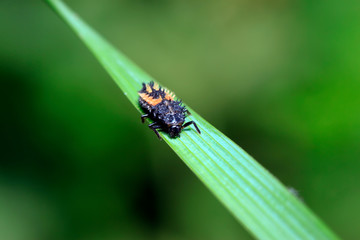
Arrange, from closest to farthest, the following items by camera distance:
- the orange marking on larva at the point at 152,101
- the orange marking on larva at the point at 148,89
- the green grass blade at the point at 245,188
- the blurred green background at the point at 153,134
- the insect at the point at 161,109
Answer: the green grass blade at the point at 245,188 → the insect at the point at 161,109 → the orange marking on larva at the point at 152,101 → the orange marking on larva at the point at 148,89 → the blurred green background at the point at 153,134

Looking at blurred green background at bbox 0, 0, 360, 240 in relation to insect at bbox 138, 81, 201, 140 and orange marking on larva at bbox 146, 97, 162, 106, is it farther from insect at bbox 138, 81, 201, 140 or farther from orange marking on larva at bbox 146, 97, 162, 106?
orange marking on larva at bbox 146, 97, 162, 106

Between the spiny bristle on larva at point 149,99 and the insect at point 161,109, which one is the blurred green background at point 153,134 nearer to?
the insect at point 161,109

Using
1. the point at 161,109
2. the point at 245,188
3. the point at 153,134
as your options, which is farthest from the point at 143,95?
the point at 245,188

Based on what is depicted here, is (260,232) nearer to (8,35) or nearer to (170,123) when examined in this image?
(170,123)

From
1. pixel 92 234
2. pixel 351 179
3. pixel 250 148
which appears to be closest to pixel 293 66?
pixel 250 148

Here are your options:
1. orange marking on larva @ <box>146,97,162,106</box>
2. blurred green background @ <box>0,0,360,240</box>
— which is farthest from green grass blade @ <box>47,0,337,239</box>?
blurred green background @ <box>0,0,360,240</box>

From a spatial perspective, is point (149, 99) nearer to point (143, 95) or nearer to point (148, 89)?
point (143, 95)

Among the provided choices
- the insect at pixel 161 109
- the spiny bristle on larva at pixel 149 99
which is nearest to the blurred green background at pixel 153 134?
the insect at pixel 161 109
